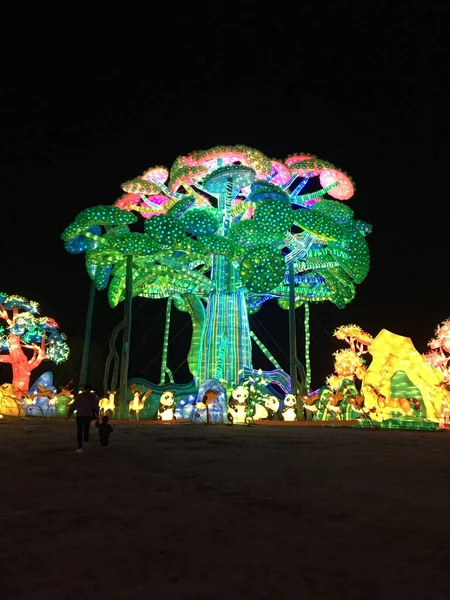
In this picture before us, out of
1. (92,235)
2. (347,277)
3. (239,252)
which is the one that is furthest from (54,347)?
(347,277)

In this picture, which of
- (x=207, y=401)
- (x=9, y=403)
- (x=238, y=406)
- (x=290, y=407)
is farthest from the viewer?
(x=9, y=403)

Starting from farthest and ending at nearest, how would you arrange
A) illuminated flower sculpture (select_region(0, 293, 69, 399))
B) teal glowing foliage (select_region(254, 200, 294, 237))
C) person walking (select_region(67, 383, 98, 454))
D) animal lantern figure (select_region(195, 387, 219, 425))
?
illuminated flower sculpture (select_region(0, 293, 69, 399)) < teal glowing foliage (select_region(254, 200, 294, 237)) < animal lantern figure (select_region(195, 387, 219, 425)) < person walking (select_region(67, 383, 98, 454))

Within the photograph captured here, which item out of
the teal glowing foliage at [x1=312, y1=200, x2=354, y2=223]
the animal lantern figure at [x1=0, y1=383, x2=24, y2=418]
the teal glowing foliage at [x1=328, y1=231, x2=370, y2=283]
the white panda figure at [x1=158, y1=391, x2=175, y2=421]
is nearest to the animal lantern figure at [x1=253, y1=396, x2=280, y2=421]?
the white panda figure at [x1=158, y1=391, x2=175, y2=421]

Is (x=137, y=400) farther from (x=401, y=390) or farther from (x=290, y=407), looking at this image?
(x=401, y=390)

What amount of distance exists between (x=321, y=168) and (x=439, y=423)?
1355 centimetres

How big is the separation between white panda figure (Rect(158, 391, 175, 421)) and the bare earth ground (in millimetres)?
14636

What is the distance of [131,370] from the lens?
154ft

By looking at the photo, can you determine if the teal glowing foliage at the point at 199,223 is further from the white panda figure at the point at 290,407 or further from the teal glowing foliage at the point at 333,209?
the white panda figure at the point at 290,407

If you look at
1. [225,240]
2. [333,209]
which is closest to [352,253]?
[333,209]

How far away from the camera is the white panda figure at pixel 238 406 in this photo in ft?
63.9

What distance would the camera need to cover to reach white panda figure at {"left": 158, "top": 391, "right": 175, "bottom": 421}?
21.6 m

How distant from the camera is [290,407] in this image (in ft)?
71.1

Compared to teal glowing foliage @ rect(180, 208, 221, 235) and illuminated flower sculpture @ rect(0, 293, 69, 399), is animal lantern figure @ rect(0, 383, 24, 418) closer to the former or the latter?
illuminated flower sculpture @ rect(0, 293, 69, 399)

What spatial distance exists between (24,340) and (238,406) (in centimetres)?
Answer: 1663
